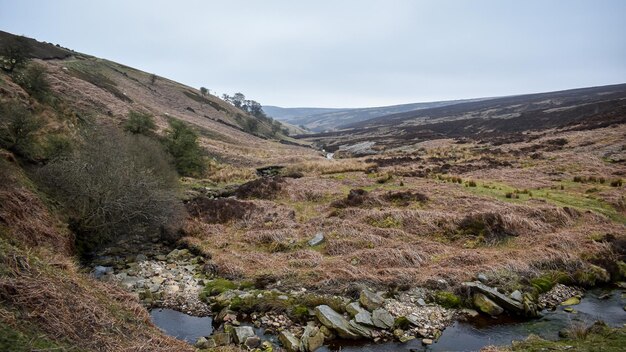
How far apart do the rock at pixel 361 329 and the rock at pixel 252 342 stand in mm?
2993

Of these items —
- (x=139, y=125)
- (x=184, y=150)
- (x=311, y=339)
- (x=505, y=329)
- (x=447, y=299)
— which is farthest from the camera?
(x=184, y=150)

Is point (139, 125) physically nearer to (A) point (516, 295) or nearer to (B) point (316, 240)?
(B) point (316, 240)

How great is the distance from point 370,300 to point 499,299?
15.4ft

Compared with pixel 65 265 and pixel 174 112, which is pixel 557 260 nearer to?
pixel 65 265

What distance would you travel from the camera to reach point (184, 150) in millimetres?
35750

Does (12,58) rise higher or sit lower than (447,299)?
higher

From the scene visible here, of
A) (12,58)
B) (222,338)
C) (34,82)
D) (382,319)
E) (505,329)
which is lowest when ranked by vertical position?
(505,329)

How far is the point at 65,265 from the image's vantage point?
34.6 ft

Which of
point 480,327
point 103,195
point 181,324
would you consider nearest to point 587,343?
point 480,327

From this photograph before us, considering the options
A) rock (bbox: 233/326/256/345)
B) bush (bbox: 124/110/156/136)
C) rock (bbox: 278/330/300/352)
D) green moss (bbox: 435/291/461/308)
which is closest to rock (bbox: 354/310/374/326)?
rock (bbox: 278/330/300/352)

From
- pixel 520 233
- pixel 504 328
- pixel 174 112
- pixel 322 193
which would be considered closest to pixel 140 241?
pixel 322 193

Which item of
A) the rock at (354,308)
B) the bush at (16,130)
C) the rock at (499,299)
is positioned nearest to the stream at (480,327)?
the rock at (499,299)

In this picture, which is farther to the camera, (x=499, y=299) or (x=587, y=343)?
(x=499, y=299)

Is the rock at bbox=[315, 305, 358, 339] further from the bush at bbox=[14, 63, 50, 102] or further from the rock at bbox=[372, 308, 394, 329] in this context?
the bush at bbox=[14, 63, 50, 102]
